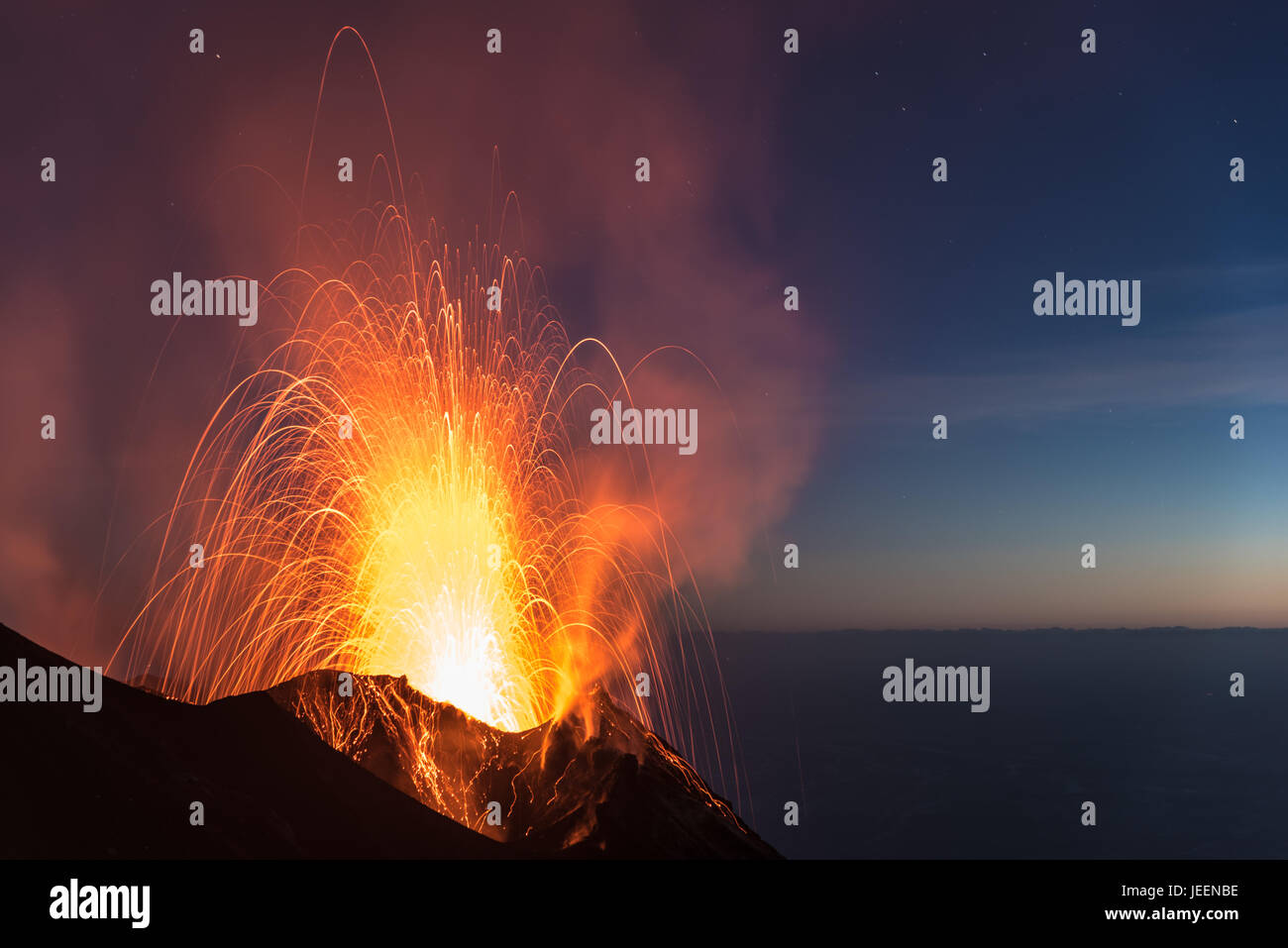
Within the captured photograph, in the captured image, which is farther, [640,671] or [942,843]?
[942,843]

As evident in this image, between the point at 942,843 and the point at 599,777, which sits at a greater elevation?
the point at 599,777

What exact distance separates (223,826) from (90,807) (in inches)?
142

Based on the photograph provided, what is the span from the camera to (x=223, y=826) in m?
24.4
